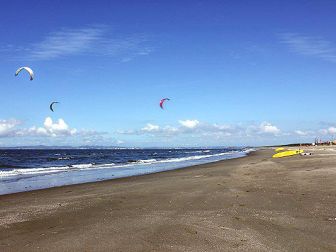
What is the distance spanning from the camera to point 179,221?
784 centimetres

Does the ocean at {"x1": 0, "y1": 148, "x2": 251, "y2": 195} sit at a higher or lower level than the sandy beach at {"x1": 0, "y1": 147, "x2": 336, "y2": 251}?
lower

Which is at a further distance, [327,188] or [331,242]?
[327,188]

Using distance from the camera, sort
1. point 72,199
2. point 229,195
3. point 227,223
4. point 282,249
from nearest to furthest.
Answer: point 282,249, point 227,223, point 229,195, point 72,199

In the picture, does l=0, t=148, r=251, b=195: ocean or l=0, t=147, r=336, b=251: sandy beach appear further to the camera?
l=0, t=148, r=251, b=195: ocean

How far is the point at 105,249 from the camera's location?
5.96 metres

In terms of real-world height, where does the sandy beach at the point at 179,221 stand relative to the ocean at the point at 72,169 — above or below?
above

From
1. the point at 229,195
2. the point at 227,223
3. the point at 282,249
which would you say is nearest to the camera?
the point at 282,249

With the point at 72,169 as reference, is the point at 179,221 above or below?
above

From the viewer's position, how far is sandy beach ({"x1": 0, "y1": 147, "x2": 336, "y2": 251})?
20.3ft

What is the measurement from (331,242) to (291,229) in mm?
955

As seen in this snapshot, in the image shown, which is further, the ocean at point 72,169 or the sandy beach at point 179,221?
the ocean at point 72,169

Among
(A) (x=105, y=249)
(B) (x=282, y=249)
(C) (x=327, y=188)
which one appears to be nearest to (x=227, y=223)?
(B) (x=282, y=249)

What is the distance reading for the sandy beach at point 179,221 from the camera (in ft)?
20.3

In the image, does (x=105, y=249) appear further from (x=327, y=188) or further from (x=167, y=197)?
(x=327, y=188)
